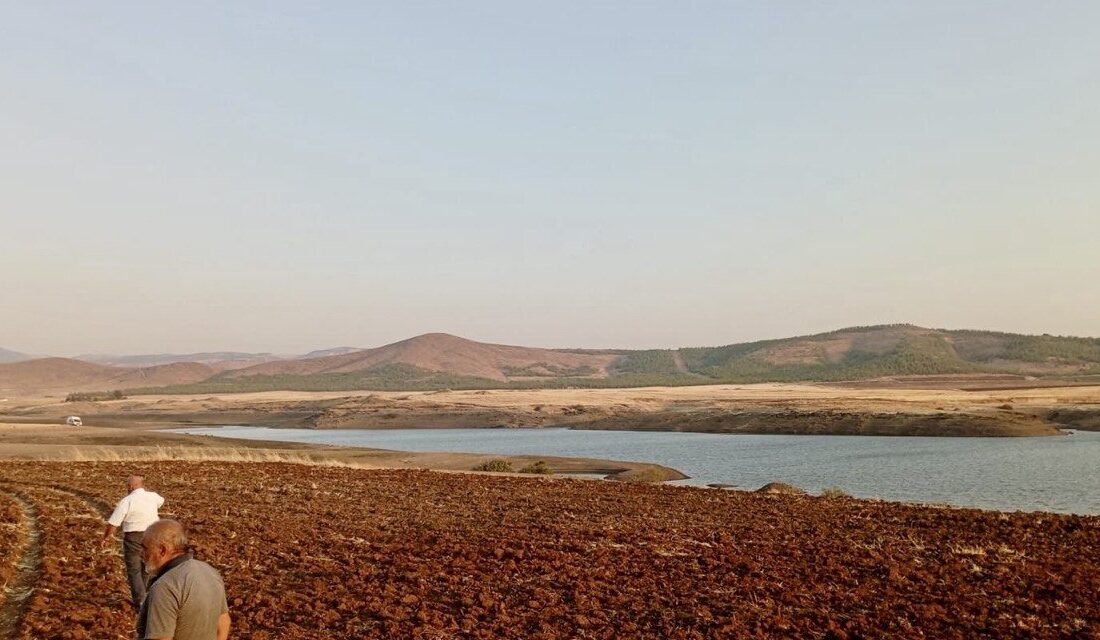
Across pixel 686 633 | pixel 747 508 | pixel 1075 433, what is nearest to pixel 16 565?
pixel 686 633

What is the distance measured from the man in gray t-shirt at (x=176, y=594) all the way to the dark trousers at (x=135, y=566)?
6.73 metres

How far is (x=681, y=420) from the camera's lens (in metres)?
109

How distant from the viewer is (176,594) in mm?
7051

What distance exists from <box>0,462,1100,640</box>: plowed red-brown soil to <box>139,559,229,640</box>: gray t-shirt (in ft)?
21.6

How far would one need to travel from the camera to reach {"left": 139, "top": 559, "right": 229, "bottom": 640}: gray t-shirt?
22.9ft

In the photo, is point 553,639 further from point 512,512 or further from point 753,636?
point 512,512

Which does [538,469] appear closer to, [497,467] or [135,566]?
[497,467]

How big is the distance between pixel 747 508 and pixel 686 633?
701 inches

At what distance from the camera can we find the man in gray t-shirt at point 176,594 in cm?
700

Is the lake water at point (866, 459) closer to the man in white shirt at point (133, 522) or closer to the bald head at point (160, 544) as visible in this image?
the man in white shirt at point (133, 522)

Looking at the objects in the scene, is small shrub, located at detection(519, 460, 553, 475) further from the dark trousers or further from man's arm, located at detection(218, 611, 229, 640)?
man's arm, located at detection(218, 611, 229, 640)

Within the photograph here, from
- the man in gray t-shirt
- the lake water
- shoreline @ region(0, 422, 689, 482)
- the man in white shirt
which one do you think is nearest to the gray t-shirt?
the man in gray t-shirt

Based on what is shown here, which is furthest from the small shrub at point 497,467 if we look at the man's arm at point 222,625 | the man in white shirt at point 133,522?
the man's arm at point 222,625

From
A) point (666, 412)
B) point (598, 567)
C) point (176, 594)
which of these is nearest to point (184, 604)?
point (176, 594)
